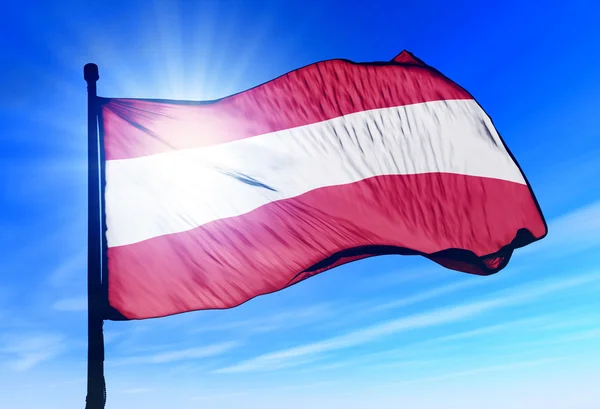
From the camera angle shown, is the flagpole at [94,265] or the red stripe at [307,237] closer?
the flagpole at [94,265]

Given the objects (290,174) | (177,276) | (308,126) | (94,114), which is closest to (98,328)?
(177,276)

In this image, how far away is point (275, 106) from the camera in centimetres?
941

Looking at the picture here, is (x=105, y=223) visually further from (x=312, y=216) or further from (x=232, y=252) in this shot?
(x=312, y=216)

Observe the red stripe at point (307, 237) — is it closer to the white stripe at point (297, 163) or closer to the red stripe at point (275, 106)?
the white stripe at point (297, 163)

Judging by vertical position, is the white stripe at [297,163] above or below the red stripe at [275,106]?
below

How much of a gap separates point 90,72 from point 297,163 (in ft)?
10.2

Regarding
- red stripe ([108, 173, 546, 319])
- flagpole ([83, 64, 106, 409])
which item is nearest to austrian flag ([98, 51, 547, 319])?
red stripe ([108, 173, 546, 319])

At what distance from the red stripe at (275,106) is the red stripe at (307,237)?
1247 mm

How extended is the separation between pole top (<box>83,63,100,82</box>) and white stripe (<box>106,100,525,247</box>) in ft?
3.75

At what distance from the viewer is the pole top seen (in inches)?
324

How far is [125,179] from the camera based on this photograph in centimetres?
823

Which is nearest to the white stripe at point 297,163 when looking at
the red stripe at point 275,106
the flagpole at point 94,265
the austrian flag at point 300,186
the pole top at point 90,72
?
the austrian flag at point 300,186

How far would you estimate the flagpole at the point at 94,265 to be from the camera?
21.6ft

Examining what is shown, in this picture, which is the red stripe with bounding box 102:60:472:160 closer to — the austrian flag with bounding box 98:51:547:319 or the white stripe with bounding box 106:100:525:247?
the austrian flag with bounding box 98:51:547:319
